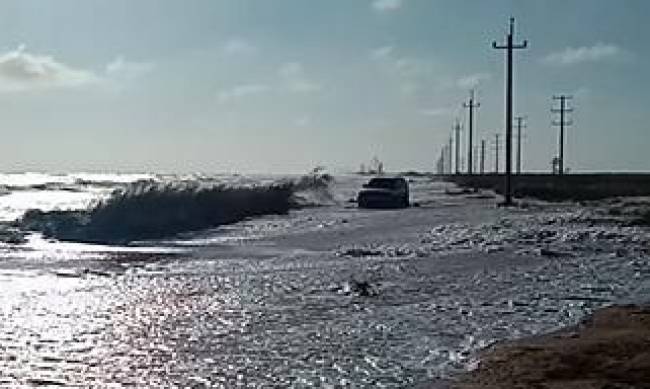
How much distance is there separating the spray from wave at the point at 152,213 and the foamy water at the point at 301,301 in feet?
24.0

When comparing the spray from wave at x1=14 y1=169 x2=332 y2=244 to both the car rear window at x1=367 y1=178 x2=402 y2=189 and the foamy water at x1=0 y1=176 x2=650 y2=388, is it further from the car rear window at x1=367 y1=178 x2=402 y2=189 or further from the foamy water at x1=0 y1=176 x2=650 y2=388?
the foamy water at x1=0 y1=176 x2=650 y2=388

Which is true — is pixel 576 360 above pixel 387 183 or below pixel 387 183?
below

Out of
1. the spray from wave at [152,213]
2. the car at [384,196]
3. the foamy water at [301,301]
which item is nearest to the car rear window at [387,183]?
the car at [384,196]

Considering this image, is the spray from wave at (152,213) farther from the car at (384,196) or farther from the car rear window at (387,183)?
the car rear window at (387,183)

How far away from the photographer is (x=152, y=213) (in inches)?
1907

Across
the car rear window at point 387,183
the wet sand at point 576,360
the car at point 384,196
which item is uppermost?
the car rear window at point 387,183

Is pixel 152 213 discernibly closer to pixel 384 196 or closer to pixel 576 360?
pixel 384 196

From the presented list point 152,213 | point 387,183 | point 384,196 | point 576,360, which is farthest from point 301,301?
point 387,183

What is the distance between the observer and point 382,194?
58094mm

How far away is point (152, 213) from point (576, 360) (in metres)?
36.9

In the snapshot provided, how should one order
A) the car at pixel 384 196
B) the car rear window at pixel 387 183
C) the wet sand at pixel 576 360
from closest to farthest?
the wet sand at pixel 576 360 → the car at pixel 384 196 → the car rear window at pixel 387 183

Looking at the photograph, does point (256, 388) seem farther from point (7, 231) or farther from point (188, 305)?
point (7, 231)

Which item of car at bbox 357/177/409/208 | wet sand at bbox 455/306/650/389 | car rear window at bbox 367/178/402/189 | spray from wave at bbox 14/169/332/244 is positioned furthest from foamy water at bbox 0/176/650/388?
car rear window at bbox 367/178/402/189

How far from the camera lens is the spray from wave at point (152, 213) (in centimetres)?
4441
